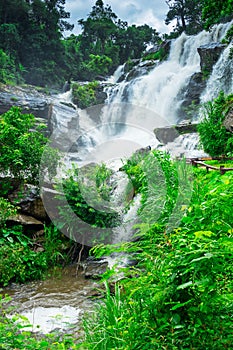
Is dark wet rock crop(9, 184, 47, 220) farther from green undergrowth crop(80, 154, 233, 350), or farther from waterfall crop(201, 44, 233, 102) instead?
waterfall crop(201, 44, 233, 102)

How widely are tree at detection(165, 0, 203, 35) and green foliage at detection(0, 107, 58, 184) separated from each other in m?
25.6

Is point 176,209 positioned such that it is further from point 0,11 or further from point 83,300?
point 0,11

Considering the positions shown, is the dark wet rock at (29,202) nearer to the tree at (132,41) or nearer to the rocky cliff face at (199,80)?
the rocky cliff face at (199,80)

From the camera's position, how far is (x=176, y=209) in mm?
3578

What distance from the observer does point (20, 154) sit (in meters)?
6.61

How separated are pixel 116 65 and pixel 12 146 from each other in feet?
98.9

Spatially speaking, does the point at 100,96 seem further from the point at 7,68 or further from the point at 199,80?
the point at 7,68

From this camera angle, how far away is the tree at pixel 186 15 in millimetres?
29094

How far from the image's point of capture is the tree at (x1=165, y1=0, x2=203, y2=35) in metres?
29.1

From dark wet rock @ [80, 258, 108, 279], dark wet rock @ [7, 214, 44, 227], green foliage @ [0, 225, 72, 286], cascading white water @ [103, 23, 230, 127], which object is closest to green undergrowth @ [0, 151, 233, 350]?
dark wet rock @ [80, 258, 108, 279]

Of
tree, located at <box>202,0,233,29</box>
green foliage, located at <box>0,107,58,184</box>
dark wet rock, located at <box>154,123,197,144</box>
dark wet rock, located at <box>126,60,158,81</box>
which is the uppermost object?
dark wet rock, located at <box>126,60,158,81</box>

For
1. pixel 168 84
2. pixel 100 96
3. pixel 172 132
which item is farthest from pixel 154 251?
pixel 100 96

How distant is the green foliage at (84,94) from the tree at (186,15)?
418 inches

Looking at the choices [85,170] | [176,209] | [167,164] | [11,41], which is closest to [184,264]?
[176,209]
